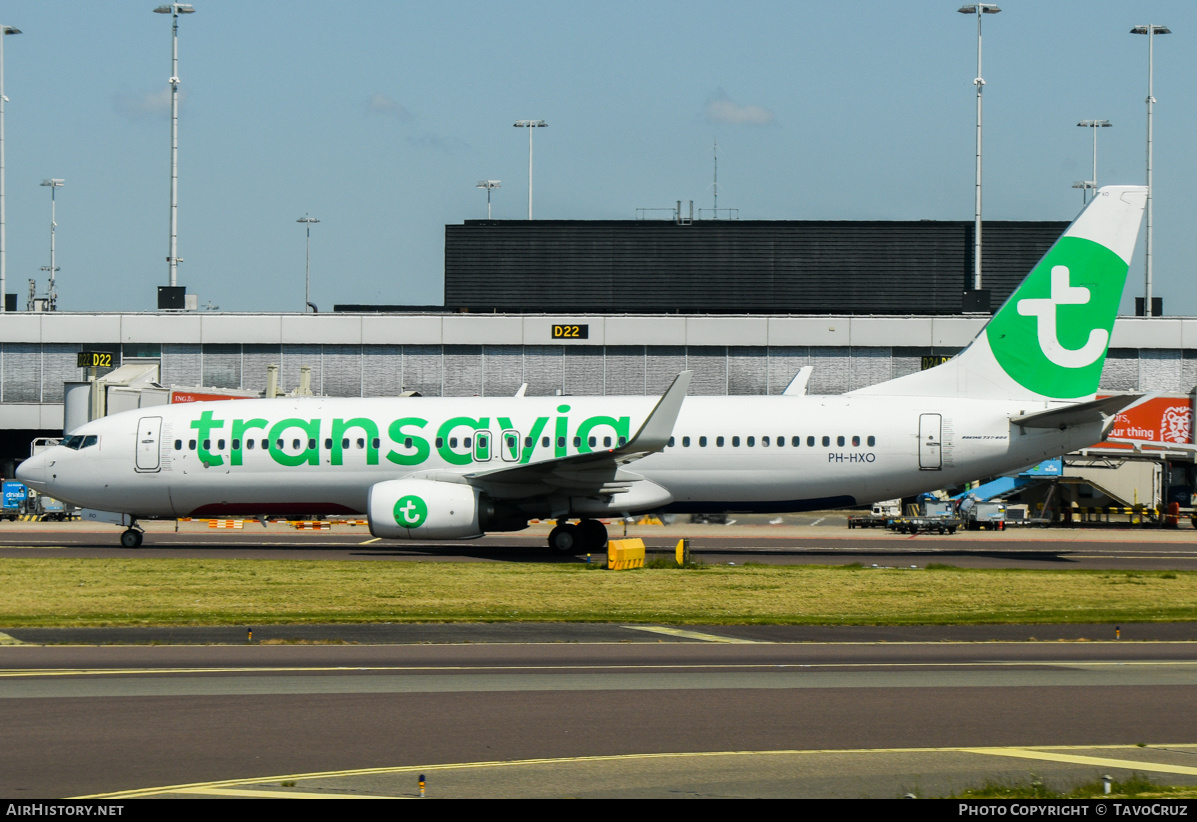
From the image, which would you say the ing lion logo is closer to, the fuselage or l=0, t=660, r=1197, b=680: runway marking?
the fuselage

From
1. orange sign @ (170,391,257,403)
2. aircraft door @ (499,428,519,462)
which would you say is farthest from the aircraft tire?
orange sign @ (170,391,257,403)

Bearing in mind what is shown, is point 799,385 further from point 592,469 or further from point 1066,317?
point 592,469

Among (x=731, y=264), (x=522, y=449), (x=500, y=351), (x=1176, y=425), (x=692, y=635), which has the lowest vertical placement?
(x=692, y=635)

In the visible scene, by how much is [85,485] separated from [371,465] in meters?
7.77

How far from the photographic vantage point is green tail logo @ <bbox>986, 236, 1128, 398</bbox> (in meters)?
32.8

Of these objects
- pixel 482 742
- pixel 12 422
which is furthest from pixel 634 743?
pixel 12 422

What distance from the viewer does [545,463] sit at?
99.8 feet

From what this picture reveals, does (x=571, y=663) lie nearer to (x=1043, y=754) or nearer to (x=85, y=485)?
(x=1043, y=754)

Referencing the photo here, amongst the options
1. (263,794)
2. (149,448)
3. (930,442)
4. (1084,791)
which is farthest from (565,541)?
(1084,791)

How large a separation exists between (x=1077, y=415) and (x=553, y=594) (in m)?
14.8

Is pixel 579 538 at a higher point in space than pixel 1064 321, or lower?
lower

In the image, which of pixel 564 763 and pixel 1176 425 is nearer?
pixel 564 763

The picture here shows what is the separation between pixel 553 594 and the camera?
2361 cm

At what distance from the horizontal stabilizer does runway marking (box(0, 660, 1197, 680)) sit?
48.5 ft
